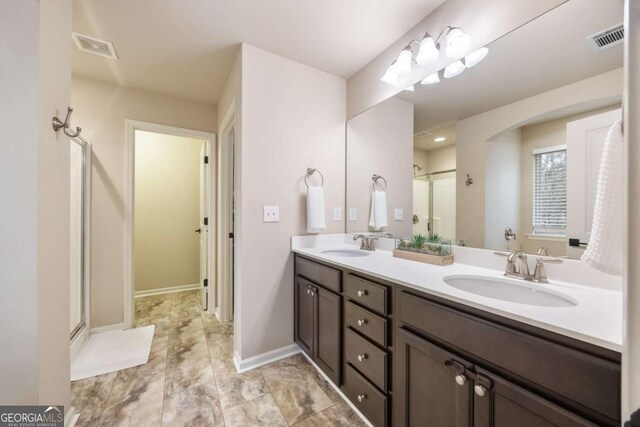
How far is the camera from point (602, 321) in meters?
0.69

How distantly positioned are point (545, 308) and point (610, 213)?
322mm

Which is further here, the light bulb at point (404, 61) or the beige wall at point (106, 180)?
the beige wall at point (106, 180)

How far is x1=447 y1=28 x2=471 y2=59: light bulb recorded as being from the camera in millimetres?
1341

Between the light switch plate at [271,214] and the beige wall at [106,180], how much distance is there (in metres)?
1.58

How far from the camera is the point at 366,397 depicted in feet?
4.20

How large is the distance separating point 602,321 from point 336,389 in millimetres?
1381

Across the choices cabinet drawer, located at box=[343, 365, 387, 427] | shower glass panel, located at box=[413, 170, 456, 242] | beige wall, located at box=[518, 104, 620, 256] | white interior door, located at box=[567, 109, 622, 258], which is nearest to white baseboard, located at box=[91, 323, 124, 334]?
cabinet drawer, located at box=[343, 365, 387, 427]

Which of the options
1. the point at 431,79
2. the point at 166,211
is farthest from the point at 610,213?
the point at 166,211

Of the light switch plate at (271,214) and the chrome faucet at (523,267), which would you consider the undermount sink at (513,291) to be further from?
the light switch plate at (271,214)

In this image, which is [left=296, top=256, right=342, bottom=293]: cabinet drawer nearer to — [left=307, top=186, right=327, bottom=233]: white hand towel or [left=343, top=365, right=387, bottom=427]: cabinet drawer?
[left=307, top=186, right=327, bottom=233]: white hand towel

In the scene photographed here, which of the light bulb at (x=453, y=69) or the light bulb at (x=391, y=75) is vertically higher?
the light bulb at (x=391, y=75)

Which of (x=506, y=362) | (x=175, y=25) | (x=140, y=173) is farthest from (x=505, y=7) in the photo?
(x=140, y=173)

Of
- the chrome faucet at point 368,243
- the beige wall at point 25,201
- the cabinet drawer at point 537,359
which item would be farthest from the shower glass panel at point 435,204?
the beige wall at point 25,201

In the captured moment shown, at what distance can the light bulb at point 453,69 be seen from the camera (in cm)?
144
